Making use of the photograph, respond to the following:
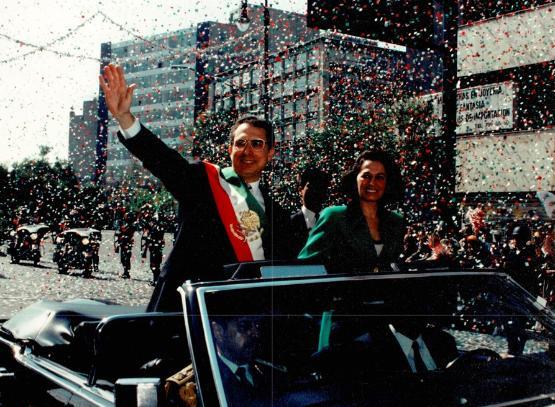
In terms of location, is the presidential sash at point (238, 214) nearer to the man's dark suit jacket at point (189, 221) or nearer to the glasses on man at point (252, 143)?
the man's dark suit jacket at point (189, 221)

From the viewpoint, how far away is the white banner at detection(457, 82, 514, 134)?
16453mm

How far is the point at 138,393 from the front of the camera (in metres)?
1.74

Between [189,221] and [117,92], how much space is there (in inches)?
23.8

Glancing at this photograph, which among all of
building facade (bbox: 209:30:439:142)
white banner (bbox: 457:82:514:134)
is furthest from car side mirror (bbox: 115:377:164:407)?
building facade (bbox: 209:30:439:142)

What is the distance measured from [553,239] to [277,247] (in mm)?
5529

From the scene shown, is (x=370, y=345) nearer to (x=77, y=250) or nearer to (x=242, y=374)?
(x=242, y=374)

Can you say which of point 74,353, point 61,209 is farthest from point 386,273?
point 61,209

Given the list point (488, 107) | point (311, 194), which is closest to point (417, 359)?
point (311, 194)

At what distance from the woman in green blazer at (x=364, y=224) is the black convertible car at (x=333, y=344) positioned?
0.51 m

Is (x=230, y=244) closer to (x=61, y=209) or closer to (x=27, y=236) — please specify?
(x=27, y=236)

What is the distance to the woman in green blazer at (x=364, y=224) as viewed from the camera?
2.88 m

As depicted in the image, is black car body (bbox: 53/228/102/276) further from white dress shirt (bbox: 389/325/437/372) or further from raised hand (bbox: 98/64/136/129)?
white dress shirt (bbox: 389/325/437/372)

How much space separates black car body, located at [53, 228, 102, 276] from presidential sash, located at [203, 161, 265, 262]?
17.2 m

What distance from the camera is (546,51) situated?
17.5m
